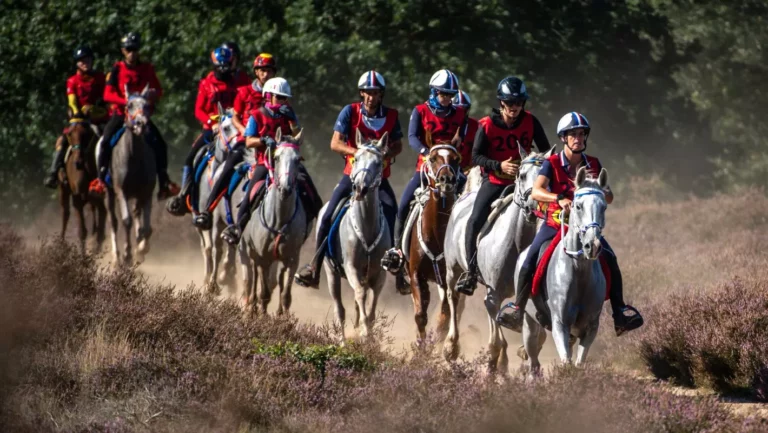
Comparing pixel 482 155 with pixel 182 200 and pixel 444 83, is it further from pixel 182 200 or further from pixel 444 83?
pixel 182 200

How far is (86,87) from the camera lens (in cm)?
2095

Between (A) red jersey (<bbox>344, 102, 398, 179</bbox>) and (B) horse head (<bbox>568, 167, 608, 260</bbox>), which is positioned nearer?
(B) horse head (<bbox>568, 167, 608, 260</bbox>)

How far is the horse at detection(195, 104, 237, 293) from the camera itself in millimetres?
17797

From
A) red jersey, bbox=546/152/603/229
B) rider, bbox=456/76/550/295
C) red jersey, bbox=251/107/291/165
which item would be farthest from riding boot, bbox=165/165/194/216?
red jersey, bbox=546/152/603/229

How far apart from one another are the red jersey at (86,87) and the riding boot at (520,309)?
1206cm

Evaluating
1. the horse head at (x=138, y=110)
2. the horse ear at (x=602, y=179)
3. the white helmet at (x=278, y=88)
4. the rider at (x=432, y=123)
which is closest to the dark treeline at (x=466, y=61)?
the horse head at (x=138, y=110)

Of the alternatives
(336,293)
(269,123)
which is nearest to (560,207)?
(336,293)

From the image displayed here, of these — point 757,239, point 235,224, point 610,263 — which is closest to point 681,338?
point 610,263

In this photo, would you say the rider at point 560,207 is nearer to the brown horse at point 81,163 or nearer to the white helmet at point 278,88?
the white helmet at point 278,88

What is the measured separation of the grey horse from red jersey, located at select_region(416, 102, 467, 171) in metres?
0.51

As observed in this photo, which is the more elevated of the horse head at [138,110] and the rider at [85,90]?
the rider at [85,90]

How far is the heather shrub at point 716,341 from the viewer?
11133 mm

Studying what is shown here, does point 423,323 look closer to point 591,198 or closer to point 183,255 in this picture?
point 591,198

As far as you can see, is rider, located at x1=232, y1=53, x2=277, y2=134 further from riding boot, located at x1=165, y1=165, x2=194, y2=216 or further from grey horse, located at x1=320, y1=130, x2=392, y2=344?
grey horse, located at x1=320, y1=130, x2=392, y2=344
